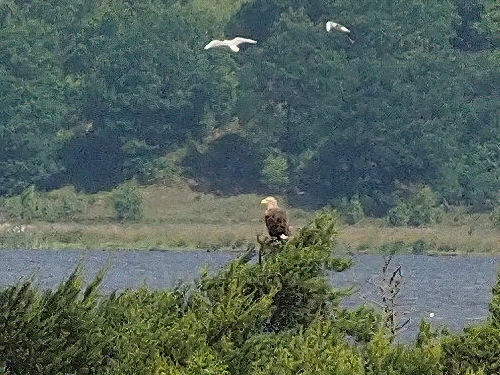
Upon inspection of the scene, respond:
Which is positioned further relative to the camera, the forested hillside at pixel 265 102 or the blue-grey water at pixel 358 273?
the forested hillside at pixel 265 102

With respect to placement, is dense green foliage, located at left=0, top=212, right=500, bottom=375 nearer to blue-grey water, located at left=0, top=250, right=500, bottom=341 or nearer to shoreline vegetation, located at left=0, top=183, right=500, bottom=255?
blue-grey water, located at left=0, top=250, right=500, bottom=341

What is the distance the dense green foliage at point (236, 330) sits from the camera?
23.3 metres

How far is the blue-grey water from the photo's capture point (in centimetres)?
8069

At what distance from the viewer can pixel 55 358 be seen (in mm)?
23000

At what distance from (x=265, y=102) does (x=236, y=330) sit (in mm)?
120890

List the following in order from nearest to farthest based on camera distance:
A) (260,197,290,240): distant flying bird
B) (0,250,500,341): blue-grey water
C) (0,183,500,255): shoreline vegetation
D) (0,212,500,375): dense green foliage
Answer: (0,212,500,375): dense green foliage < (260,197,290,240): distant flying bird < (0,250,500,341): blue-grey water < (0,183,500,255): shoreline vegetation

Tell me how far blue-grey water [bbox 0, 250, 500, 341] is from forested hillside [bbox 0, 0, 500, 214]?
470 inches

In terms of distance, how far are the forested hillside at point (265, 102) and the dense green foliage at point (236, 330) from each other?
10882 cm

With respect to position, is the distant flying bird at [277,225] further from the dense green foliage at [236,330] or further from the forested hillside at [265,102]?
the forested hillside at [265,102]

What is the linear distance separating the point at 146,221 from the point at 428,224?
76.2ft

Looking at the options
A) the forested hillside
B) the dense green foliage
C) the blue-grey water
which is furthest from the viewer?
the forested hillside

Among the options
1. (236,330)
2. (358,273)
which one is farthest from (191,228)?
(236,330)

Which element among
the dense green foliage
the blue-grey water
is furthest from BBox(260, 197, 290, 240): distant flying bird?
the blue-grey water

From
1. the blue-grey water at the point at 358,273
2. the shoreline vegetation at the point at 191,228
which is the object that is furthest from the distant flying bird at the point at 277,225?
the shoreline vegetation at the point at 191,228
